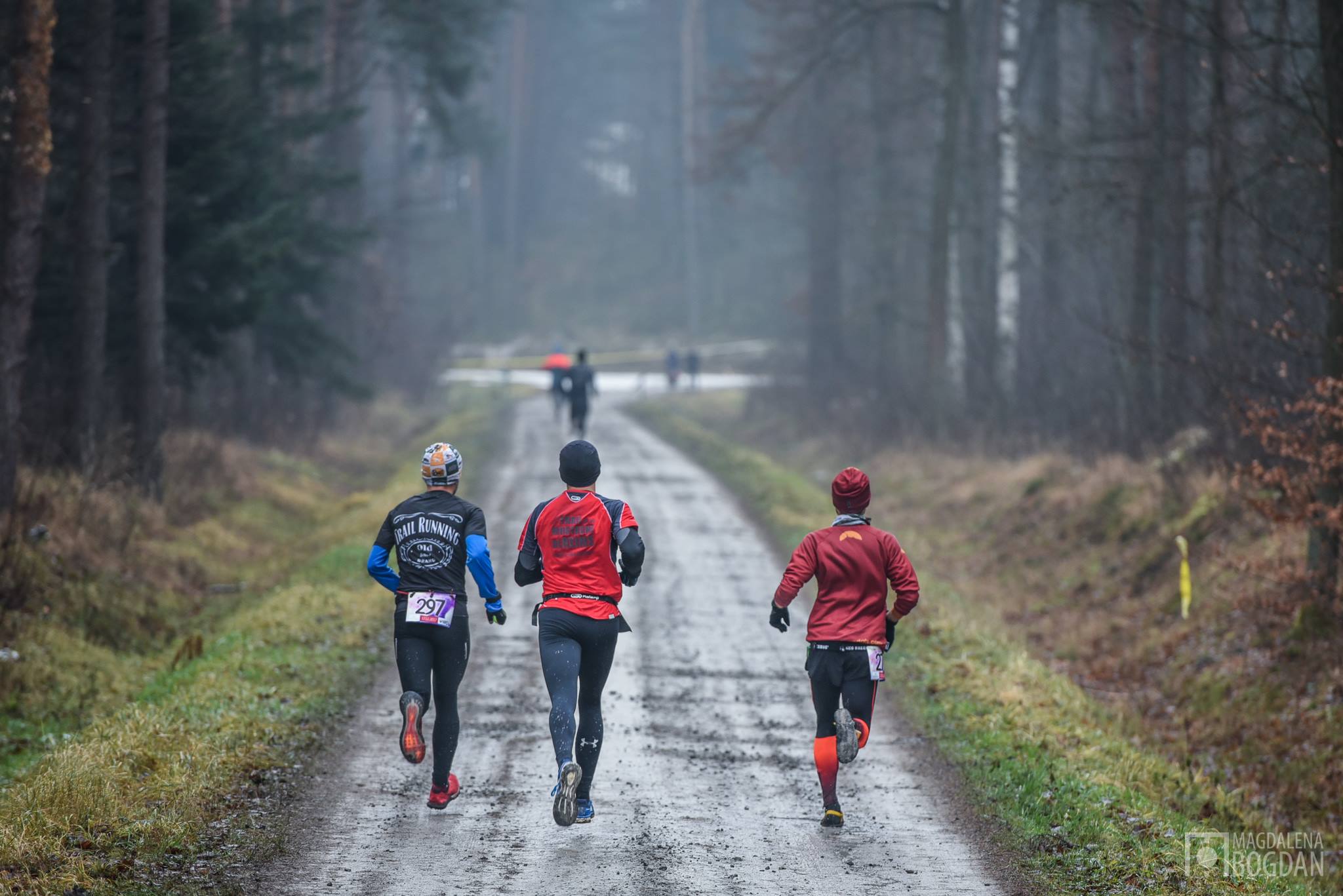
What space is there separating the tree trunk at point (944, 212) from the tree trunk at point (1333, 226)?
15.1 m

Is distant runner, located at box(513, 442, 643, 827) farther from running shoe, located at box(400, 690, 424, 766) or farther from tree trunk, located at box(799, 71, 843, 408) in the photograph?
tree trunk, located at box(799, 71, 843, 408)

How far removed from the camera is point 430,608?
7691 millimetres

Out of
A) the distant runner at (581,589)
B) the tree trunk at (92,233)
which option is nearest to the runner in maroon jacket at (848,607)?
the distant runner at (581,589)

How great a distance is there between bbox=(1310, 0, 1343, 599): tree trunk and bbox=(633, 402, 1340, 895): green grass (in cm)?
238

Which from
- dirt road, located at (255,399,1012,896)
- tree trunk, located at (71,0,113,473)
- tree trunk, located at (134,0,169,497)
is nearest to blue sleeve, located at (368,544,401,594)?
dirt road, located at (255,399,1012,896)

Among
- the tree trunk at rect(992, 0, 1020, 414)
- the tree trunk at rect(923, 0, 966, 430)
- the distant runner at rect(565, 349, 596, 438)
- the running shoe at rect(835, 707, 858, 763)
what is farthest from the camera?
the distant runner at rect(565, 349, 596, 438)

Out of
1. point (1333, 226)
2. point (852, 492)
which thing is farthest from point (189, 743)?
point (1333, 226)

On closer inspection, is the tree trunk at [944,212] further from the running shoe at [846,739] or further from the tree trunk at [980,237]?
the running shoe at [846,739]

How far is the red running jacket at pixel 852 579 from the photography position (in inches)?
311

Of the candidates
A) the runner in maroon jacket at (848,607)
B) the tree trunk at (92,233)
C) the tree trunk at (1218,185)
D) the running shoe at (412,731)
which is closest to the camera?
the running shoe at (412,731)

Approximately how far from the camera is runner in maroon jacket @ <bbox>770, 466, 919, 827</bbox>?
7871mm

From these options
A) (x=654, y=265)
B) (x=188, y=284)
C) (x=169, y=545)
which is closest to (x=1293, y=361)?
(x=169, y=545)

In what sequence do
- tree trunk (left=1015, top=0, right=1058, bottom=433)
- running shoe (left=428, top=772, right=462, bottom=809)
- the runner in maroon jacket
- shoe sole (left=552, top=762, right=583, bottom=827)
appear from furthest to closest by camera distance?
tree trunk (left=1015, top=0, right=1058, bottom=433)
the runner in maroon jacket
running shoe (left=428, top=772, right=462, bottom=809)
shoe sole (left=552, top=762, right=583, bottom=827)

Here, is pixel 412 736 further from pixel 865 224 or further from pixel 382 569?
pixel 865 224
